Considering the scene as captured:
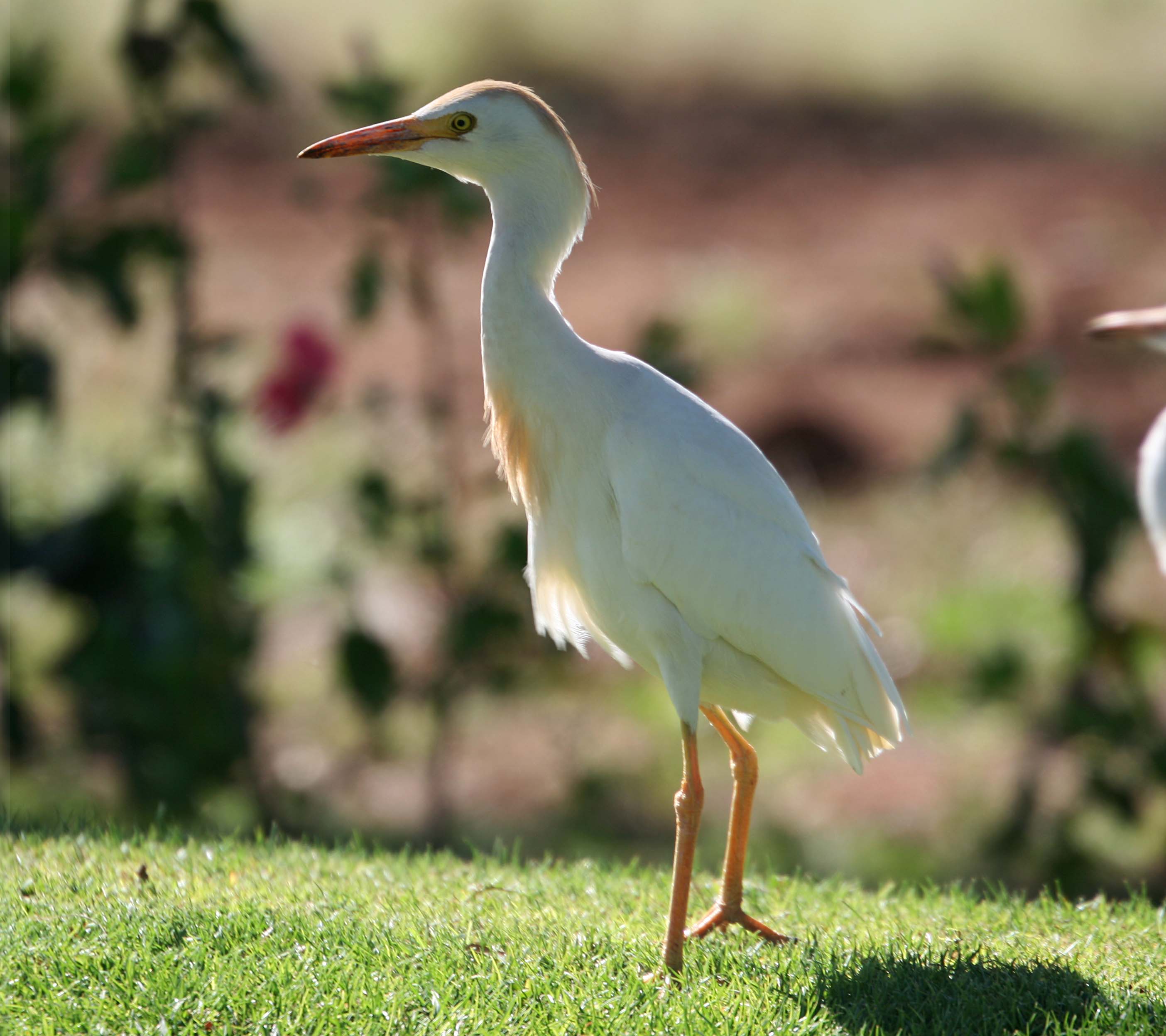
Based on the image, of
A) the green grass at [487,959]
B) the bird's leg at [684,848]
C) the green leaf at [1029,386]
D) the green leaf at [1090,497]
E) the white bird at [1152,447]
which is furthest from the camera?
the green leaf at [1029,386]

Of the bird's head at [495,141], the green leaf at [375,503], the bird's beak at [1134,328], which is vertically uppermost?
the bird's head at [495,141]

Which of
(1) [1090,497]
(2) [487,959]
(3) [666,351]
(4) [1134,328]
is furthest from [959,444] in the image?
(2) [487,959]

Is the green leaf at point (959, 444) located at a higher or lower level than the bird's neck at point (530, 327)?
lower

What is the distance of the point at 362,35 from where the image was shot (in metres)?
7.16

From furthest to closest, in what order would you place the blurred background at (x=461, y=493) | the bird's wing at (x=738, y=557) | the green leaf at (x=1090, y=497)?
the blurred background at (x=461, y=493) → the green leaf at (x=1090, y=497) → the bird's wing at (x=738, y=557)

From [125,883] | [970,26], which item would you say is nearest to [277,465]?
[125,883]

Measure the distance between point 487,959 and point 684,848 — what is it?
619mm

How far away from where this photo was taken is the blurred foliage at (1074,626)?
20.4 feet

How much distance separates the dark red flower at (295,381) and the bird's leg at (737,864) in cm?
301

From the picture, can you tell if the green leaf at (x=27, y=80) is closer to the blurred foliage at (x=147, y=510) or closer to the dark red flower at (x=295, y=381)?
the blurred foliage at (x=147, y=510)

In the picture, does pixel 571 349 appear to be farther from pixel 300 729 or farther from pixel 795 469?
pixel 795 469

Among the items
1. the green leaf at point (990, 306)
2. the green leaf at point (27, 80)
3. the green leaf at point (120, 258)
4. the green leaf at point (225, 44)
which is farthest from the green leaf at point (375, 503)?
the green leaf at point (990, 306)

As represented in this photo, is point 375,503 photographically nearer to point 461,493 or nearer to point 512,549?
point 461,493

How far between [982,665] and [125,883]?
415 centimetres
